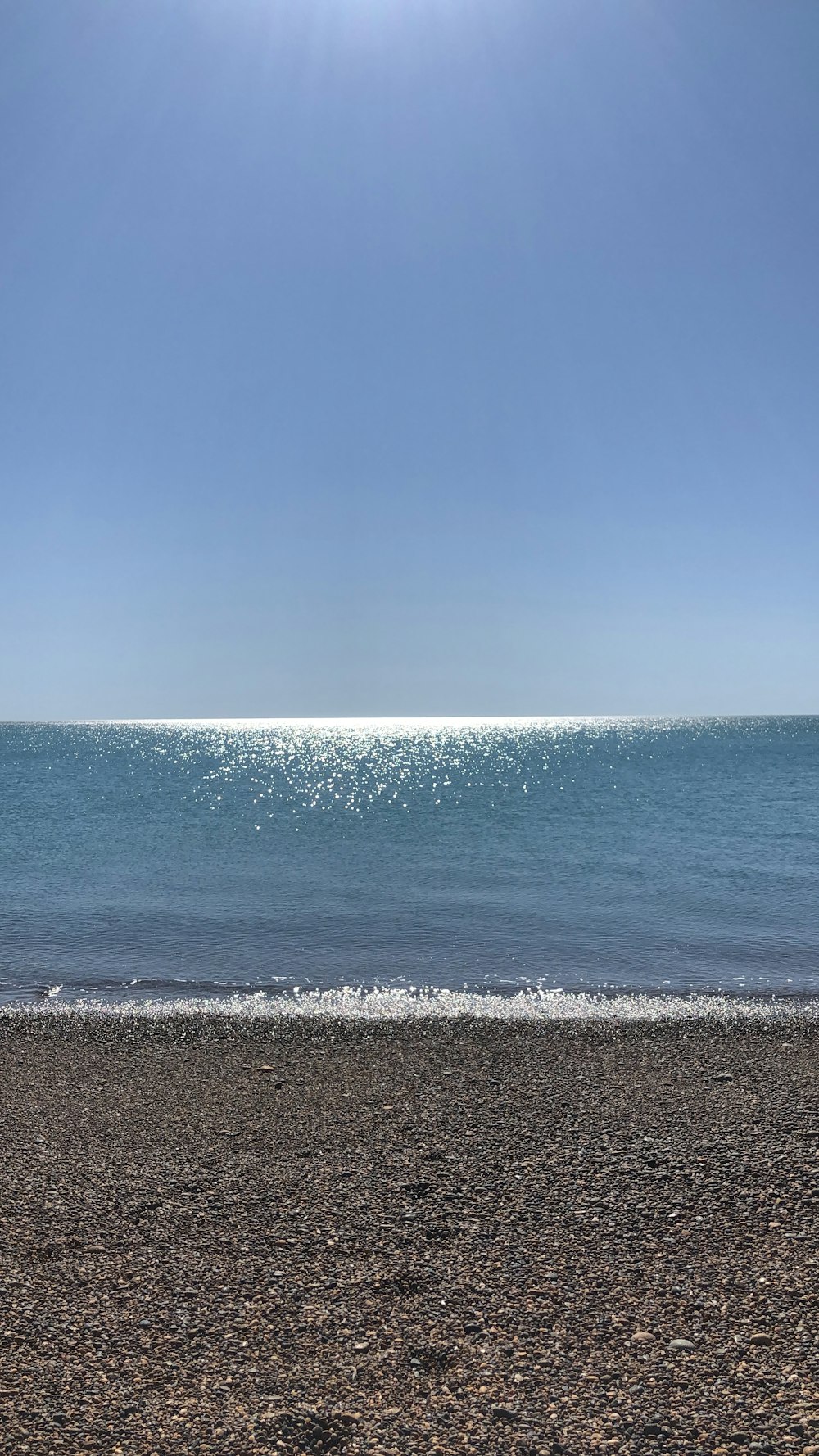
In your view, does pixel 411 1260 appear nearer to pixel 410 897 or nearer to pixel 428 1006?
pixel 428 1006

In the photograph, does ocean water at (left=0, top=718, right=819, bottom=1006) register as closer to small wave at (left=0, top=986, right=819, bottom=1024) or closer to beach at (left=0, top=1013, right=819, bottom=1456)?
small wave at (left=0, top=986, right=819, bottom=1024)

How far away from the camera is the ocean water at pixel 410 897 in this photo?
19781mm

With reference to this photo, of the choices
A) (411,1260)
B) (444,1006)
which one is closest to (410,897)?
(444,1006)

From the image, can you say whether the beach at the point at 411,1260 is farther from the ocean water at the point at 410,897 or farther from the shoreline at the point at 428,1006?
the ocean water at the point at 410,897

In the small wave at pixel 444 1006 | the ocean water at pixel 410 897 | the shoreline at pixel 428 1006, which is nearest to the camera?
the shoreline at pixel 428 1006

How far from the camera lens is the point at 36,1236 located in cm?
796

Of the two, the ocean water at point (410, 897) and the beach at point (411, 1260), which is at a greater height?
the beach at point (411, 1260)

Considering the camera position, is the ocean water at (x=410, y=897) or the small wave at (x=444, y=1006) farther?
the ocean water at (x=410, y=897)

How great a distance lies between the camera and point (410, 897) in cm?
2850

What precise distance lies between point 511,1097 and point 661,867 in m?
23.8

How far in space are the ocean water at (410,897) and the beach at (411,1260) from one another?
6.63 m

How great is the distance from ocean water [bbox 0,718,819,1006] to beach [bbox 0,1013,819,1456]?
6630mm

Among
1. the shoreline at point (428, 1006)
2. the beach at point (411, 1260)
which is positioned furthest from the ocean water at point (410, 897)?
the beach at point (411, 1260)

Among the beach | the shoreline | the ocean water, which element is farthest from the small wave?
the beach
